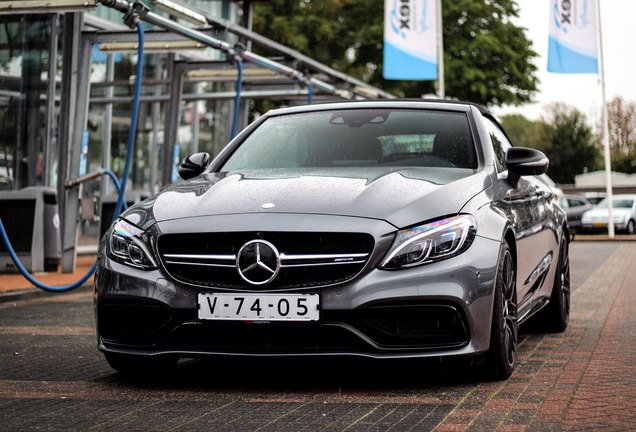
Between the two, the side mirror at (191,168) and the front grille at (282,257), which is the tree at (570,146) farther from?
the front grille at (282,257)

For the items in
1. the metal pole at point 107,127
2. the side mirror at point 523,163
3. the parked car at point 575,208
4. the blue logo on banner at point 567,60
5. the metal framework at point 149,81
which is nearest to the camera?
the side mirror at point 523,163

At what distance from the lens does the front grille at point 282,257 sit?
482 cm

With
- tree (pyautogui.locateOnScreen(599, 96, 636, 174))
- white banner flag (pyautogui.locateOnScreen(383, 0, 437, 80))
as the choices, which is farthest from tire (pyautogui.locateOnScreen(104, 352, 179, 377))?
tree (pyautogui.locateOnScreen(599, 96, 636, 174))

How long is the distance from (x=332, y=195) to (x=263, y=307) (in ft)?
2.26

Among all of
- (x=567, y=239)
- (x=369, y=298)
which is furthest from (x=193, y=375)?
(x=567, y=239)

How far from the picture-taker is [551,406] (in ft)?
15.2

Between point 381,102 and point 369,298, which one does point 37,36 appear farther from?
point 369,298

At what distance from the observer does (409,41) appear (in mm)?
23609

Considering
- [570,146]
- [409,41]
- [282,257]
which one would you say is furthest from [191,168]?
[570,146]

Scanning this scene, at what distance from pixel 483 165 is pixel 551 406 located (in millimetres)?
1741

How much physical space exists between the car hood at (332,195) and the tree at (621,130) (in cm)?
9512

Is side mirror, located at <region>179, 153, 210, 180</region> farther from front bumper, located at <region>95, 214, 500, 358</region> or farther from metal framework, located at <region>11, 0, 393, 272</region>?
metal framework, located at <region>11, 0, 393, 272</region>

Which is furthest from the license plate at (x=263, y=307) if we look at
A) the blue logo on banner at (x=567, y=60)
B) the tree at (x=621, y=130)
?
the tree at (x=621, y=130)

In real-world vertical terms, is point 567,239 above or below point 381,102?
below
